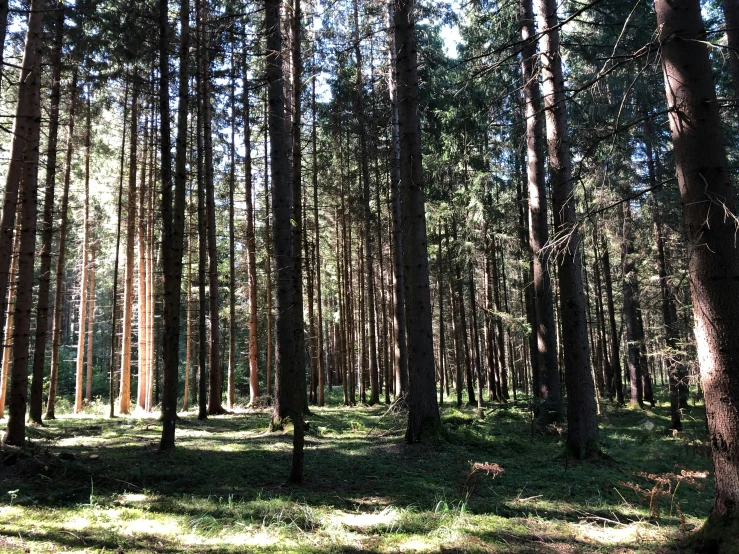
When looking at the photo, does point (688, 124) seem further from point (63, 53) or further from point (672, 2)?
point (63, 53)

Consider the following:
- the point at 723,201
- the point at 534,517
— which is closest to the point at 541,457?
the point at 534,517

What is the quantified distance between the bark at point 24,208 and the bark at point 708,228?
30.2ft

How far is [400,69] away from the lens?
948 centimetres

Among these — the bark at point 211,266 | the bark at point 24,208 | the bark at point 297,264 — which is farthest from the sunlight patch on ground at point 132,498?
the bark at point 211,266

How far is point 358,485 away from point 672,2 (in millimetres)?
6808

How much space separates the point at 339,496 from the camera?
233 inches

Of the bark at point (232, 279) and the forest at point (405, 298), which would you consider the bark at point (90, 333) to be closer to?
the forest at point (405, 298)

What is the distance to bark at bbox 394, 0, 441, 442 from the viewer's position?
9.01 meters

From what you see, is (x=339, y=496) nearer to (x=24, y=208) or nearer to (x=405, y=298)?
(x=405, y=298)

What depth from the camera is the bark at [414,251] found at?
901 cm

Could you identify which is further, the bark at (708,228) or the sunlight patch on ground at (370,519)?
the sunlight patch on ground at (370,519)

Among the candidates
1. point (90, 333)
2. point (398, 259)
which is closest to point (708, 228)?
point (398, 259)

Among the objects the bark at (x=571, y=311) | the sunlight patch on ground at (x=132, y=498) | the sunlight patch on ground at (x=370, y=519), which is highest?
the bark at (x=571, y=311)

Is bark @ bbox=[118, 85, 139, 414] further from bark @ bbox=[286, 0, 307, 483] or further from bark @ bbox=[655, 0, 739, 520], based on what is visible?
bark @ bbox=[655, 0, 739, 520]
